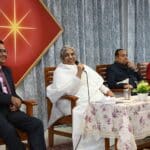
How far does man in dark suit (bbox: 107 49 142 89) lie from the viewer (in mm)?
5016

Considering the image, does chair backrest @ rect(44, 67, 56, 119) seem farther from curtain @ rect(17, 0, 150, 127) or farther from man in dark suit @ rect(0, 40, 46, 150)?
man in dark suit @ rect(0, 40, 46, 150)

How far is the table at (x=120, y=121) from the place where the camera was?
3.25 metres

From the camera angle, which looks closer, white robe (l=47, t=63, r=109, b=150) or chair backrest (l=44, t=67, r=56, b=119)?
white robe (l=47, t=63, r=109, b=150)

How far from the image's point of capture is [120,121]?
128 inches

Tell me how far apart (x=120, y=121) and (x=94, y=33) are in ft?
7.97

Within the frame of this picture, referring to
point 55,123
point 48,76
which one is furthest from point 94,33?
point 55,123

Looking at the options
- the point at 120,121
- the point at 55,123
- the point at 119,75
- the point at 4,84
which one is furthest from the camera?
the point at 119,75

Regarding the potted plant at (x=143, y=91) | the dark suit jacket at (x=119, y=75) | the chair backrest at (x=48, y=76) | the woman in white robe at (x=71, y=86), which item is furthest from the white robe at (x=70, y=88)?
the potted plant at (x=143, y=91)

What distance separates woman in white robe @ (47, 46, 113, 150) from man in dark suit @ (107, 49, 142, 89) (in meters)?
0.51

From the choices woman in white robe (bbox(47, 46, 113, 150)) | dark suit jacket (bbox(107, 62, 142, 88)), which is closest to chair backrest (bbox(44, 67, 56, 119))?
woman in white robe (bbox(47, 46, 113, 150))

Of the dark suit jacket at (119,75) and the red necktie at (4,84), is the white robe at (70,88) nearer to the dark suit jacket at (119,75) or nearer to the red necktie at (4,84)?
the dark suit jacket at (119,75)

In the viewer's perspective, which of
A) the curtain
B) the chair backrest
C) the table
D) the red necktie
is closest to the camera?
the table

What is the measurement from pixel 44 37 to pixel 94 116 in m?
1.69

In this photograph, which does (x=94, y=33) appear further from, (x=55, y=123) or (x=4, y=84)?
(x=4, y=84)
